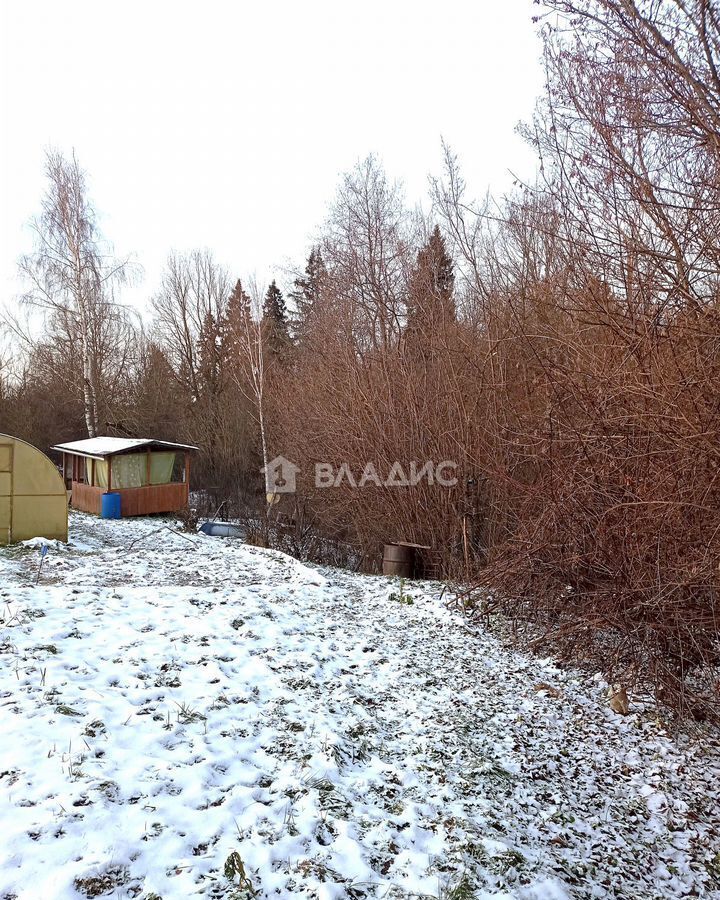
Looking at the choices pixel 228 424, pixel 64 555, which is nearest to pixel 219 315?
pixel 228 424

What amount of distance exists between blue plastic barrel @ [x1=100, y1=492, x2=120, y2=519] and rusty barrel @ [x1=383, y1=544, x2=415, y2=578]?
9519 mm

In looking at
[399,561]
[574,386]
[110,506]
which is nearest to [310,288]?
[110,506]

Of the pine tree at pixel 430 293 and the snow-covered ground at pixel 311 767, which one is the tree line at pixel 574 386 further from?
the snow-covered ground at pixel 311 767

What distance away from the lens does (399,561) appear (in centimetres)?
991

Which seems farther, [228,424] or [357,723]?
[228,424]

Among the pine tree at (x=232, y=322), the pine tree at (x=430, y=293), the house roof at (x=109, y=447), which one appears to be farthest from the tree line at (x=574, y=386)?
the pine tree at (x=232, y=322)

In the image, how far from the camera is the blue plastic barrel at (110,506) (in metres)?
15.8

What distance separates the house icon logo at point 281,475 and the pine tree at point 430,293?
520cm

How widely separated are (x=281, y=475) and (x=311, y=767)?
1257 centimetres

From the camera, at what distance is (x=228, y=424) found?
23281mm

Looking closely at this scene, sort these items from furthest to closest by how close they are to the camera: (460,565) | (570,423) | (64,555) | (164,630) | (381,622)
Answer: (64,555), (460,565), (381,622), (164,630), (570,423)

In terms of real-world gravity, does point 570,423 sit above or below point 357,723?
above

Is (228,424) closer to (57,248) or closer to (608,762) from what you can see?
(57,248)

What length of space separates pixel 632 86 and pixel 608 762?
4.59 meters
